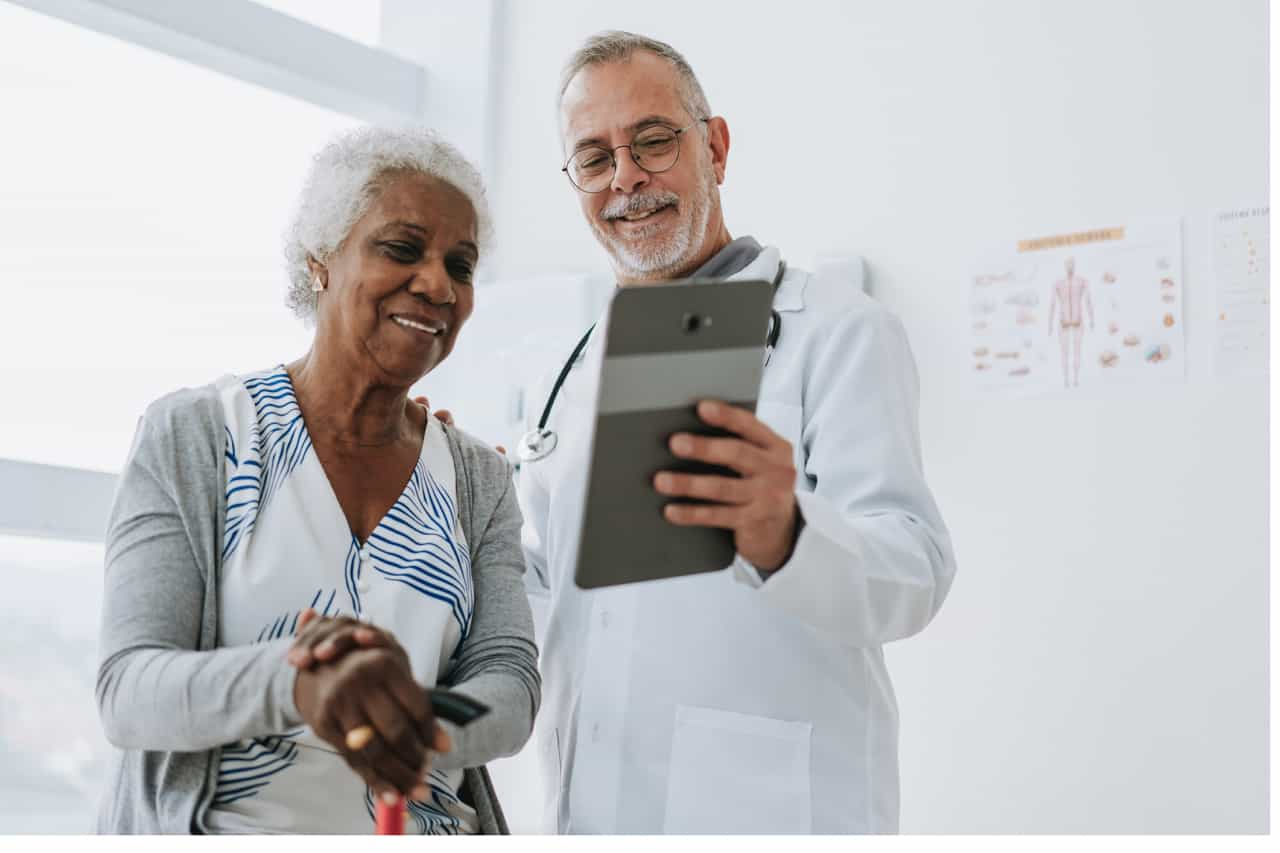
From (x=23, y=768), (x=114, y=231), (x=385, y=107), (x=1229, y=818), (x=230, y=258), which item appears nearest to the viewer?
(x=1229, y=818)

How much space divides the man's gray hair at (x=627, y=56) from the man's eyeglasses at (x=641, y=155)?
5 centimetres

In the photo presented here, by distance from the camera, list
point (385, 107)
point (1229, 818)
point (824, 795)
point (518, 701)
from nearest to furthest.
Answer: point (518, 701)
point (824, 795)
point (1229, 818)
point (385, 107)

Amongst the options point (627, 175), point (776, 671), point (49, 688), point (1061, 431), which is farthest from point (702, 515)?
point (49, 688)

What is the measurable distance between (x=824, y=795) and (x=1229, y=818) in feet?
3.46

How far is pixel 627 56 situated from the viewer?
187 cm

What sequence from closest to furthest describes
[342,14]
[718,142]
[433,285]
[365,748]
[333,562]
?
[365,748]
[333,562]
[433,285]
[718,142]
[342,14]

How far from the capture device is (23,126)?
8.44 ft

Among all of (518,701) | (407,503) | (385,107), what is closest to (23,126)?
(385,107)

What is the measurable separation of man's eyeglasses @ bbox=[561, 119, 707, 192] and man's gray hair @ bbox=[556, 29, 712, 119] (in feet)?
0.16

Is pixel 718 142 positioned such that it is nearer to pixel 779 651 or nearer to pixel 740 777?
pixel 779 651

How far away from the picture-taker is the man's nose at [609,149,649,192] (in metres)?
1.83

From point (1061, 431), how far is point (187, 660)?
5.85 feet

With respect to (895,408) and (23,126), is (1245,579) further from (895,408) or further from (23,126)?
(23,126)

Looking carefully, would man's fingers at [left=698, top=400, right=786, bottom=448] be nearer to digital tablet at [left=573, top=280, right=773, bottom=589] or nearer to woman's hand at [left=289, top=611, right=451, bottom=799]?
digital tablet at [left=573, top=280, right=773, bottom=589]
